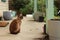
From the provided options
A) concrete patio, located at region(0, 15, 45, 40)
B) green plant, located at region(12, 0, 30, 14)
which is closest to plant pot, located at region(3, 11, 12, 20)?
concrete patio, located at region(0, 15, 45, 40)

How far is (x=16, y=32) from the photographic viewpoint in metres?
5.11

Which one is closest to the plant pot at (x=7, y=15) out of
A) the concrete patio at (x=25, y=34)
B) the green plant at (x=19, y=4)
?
the concrete patio at (x=25, y=34)

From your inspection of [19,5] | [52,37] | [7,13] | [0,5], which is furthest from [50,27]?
[19,5]

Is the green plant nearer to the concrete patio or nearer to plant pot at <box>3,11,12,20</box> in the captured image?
plant pot at <box>3,11,12,20</box>

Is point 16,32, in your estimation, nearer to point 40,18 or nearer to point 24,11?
point 40,18

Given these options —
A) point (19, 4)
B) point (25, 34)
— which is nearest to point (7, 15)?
point (25, 34)

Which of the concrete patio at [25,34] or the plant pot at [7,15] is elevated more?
the plant pot at [7,15]

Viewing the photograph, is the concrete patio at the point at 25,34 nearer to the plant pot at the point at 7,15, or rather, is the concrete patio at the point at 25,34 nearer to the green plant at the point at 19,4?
the plant pot at the point at 7,15

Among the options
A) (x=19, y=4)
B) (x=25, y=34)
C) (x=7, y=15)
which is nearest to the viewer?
(x=25, y=34)

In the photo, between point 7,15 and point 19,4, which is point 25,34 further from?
point 19,4

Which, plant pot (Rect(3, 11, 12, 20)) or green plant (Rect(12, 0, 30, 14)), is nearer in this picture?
plant pot (Rect(3, 11, 12, 20))

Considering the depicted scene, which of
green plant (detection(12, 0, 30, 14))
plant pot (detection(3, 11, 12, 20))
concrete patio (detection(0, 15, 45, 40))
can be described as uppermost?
green plant (detection(12, 0, 30, 14))

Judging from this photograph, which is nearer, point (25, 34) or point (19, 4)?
point (25, 34)

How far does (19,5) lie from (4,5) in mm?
1981
